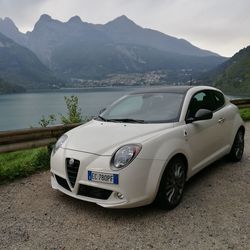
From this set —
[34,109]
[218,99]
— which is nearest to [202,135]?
[218,99]

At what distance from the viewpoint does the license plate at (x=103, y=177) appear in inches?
143

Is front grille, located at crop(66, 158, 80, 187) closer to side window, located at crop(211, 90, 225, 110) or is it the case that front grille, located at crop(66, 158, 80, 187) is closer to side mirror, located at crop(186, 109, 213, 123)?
side mirror, located at crop(186, 109, 213, 123)

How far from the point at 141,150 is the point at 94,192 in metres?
0.76

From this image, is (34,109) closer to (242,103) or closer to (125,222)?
(242,103)

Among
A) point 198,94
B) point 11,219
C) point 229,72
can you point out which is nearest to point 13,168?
point 11,219

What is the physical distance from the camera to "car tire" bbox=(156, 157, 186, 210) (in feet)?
12.9

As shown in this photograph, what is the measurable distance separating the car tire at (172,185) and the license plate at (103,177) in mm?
617

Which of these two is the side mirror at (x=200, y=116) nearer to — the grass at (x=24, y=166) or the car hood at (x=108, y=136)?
the car hood at (x=108, y=136)

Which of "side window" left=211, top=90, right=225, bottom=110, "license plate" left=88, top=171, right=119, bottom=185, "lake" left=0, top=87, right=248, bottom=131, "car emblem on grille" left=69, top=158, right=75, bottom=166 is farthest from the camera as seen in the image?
"lake" left=0, top=87, right=248, bottom=131

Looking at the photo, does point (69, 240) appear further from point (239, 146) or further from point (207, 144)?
point (239, 146)

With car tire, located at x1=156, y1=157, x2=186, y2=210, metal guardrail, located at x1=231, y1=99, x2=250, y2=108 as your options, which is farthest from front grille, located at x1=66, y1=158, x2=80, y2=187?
metal guardrail, located at x1=231, y1=99, x2=250, y2=108

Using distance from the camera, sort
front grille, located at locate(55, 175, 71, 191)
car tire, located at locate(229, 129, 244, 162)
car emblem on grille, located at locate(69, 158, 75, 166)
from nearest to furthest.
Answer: car emblem on grille, located at locate(69, 158, 75, 166), front grille, located at locate(55, 175, 71, 191), car tire, located at locate(229, 129, 244, 162)

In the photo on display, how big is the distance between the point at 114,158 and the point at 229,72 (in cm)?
10166

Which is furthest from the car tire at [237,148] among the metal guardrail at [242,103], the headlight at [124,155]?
the metal guardrail at [242,103]
